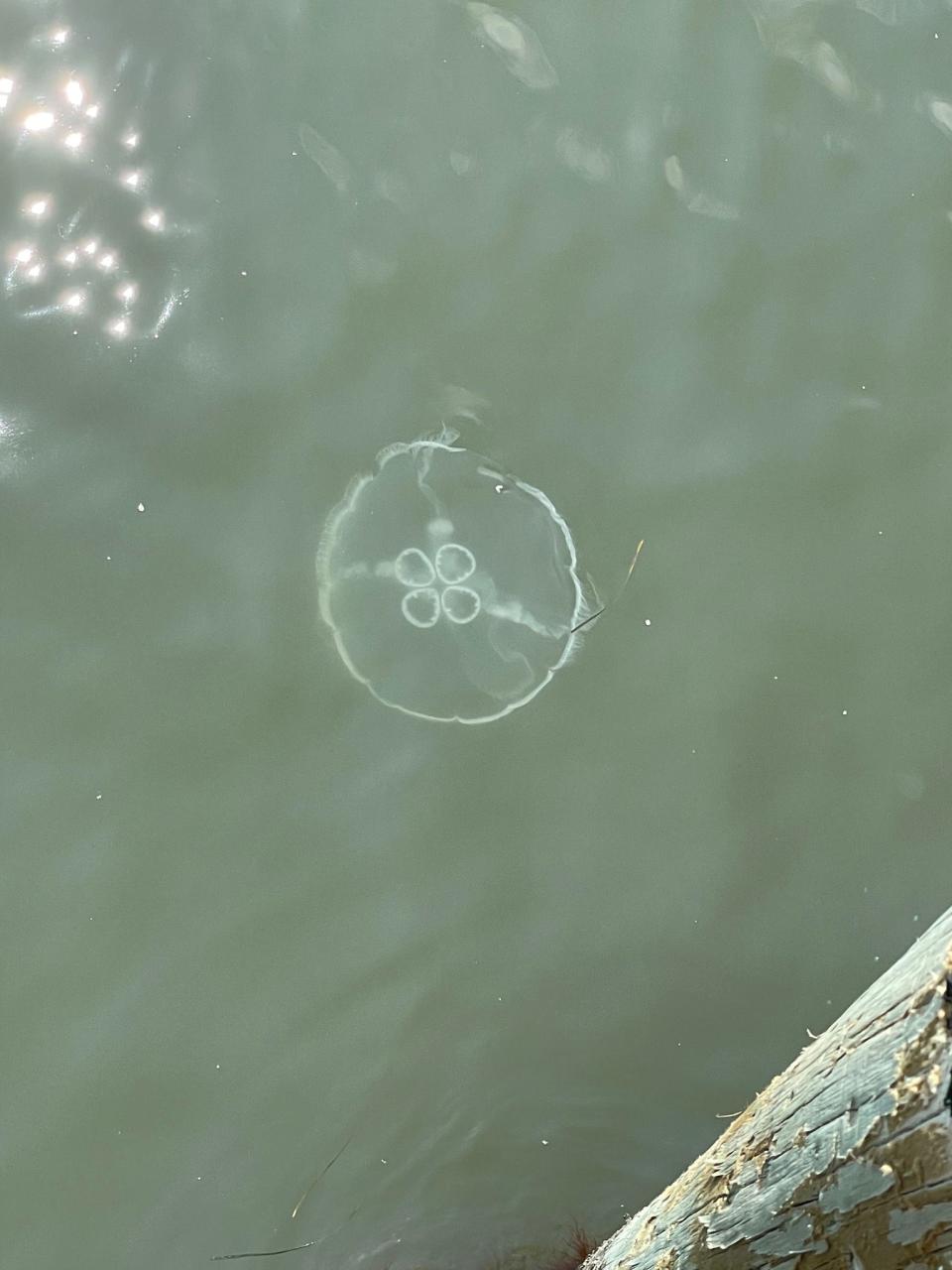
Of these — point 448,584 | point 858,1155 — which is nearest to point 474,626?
point 448,584

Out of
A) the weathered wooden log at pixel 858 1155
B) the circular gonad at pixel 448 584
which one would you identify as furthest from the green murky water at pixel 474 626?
the weathered wooden log at pixel 858 1155

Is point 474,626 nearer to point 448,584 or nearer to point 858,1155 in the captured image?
point 448,584

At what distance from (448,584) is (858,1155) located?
2262 millimetres

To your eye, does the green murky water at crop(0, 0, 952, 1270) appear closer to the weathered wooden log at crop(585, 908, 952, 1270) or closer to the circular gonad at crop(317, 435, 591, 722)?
the circular gonad at crop(317, 435, 591, 722)

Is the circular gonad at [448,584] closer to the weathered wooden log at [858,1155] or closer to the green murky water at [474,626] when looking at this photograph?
the green murky water at [474,626]

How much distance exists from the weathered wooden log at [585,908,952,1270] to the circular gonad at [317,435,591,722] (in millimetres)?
1693

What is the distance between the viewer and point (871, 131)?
317cm

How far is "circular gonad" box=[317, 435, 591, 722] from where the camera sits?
308 cm

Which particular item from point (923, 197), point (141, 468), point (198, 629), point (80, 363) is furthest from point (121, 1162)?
point (923, 197)

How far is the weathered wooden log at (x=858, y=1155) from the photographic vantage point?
1.02 m

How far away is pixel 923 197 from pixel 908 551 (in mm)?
1045

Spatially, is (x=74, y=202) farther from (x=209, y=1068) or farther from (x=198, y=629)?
(x=209, y=1068)

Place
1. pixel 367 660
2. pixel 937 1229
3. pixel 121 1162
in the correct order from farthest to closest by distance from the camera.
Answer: pixel 367 660
pixel 121 1162
pixel 937 1229

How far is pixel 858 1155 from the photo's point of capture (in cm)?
111
